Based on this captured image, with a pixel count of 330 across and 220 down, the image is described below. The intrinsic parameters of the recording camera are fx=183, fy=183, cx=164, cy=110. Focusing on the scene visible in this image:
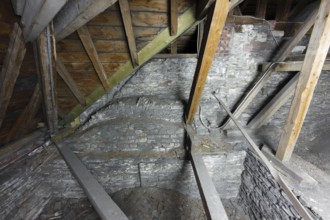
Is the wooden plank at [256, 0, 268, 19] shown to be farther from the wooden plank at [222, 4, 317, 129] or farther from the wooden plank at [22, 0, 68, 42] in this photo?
the wooden plank at [22, 0, 68, 42]

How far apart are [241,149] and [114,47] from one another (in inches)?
106

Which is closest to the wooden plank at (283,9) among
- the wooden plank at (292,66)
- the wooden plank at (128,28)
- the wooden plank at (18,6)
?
the wooden plank at (292,66)

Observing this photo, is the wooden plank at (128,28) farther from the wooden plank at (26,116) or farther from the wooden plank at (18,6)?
the wooden plank at (26,116)

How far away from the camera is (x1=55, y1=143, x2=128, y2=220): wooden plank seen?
5.92ft

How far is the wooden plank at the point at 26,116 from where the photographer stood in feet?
8.25

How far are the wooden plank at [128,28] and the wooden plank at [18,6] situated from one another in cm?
84

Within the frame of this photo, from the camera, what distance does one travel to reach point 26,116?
2.66 meters

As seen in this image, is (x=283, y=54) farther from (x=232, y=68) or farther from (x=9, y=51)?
(x=9, y=51)

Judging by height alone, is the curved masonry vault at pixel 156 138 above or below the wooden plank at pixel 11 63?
below

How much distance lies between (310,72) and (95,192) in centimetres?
277

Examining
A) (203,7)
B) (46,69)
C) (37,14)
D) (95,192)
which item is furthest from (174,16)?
(95,192)

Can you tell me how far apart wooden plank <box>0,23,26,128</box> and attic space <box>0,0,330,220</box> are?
0.01 metres

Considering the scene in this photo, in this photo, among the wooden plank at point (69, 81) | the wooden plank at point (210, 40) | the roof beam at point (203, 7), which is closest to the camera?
the wooden plank at point (210, 40)

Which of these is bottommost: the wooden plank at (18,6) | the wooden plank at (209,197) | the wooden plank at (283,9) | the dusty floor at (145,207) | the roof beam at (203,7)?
the dusty floor at (145,207)
